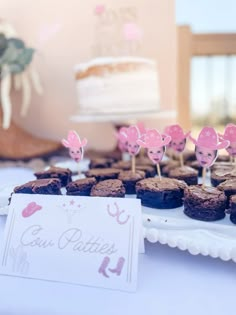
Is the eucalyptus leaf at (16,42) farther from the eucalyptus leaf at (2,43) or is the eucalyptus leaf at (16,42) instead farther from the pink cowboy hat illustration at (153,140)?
the pink cowboy hat illustration at (153,140)

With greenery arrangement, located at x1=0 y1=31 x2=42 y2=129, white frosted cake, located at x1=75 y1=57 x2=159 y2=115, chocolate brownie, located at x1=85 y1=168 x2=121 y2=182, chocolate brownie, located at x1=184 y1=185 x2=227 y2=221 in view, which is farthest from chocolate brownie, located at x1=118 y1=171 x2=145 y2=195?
greenery arrangement, located at x1=0 y1=31 x2=42 y2=129

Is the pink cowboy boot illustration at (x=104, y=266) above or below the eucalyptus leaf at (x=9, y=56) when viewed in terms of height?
below

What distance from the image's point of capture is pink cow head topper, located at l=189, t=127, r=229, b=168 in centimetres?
52

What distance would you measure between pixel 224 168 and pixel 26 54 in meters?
0.71

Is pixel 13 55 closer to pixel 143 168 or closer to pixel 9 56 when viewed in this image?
pixel 9 56

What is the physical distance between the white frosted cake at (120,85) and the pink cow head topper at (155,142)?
0.37 meters

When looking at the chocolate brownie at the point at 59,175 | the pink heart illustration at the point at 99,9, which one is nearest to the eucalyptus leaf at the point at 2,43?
the pink heart illustration at the point at 99,9

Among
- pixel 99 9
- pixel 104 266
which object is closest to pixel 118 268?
pixel 104 266

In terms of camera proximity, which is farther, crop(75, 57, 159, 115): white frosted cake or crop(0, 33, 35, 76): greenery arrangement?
crop(0, 33, 35, 76): greenery arrangement

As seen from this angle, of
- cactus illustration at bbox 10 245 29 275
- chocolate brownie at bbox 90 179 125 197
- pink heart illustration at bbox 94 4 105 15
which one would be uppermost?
pink heart illustration at bbox 94 4 105 15

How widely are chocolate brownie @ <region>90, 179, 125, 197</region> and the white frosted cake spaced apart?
411mm

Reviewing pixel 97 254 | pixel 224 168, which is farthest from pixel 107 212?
pixel 224 168

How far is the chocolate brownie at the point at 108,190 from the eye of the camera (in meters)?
0.51

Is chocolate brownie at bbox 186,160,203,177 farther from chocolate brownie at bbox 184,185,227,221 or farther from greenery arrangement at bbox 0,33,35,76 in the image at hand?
greenery arrangement at bbox 0,33,35,76
